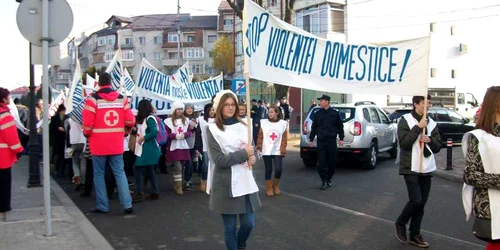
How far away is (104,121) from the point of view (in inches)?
296

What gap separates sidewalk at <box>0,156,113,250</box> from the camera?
585cm

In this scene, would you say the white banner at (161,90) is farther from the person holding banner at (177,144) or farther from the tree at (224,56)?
the tree at (224,56)

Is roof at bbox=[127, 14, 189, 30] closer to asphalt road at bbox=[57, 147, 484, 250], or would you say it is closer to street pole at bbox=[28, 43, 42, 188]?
street pole at bbox=[28, 43, 42, 188]

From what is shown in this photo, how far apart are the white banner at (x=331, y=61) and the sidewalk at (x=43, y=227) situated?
2909 mm

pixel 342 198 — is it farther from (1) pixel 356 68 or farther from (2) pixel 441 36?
(2) pixel 441 36

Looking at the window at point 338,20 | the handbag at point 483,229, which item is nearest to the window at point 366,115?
the handbag at point 483,229

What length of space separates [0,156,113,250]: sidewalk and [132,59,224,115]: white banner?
2777 mm

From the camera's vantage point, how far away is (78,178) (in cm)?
1062

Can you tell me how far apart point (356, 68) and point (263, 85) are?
28.0 metres

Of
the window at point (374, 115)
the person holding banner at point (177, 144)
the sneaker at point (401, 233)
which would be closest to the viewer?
the sneaker at point (401, 233)

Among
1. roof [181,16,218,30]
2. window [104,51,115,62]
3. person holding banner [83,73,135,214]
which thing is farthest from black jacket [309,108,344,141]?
window [104,51,115,62]

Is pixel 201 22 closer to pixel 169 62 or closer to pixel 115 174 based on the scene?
pixel 169 62

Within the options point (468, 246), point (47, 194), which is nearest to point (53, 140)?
point (47, 194)

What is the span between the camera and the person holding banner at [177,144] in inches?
373
